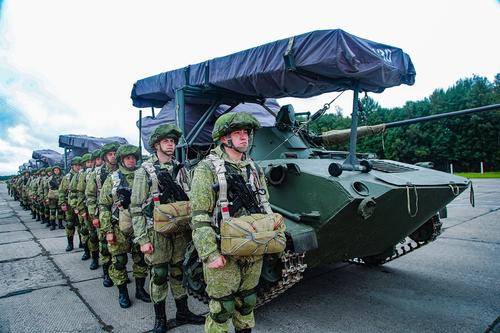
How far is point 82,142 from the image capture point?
11305 mm

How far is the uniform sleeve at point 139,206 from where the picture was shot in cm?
369

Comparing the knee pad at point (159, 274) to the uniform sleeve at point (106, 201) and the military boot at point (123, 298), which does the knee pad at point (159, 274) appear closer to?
the military boot at point (123, 298)

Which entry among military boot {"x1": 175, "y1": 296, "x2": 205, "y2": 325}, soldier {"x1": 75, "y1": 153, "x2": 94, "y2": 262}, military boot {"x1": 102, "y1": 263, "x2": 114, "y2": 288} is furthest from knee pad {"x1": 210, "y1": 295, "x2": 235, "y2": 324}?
soldier {"x1": 75, "y1": 153, "x2": 94, "y2": 262}

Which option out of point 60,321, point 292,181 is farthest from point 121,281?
point 292,181

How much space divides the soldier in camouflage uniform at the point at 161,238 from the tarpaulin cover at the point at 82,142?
7.34 meters

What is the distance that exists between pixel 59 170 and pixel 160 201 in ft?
28.1

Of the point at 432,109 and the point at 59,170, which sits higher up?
the point at 432,109

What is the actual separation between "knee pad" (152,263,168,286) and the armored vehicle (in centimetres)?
28

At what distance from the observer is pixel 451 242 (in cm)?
Answer: 759

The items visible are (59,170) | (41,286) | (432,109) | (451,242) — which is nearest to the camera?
(41,286)

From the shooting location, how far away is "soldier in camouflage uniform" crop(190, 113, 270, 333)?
2875mm

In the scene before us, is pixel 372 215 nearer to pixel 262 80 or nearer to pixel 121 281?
pixel 262 80

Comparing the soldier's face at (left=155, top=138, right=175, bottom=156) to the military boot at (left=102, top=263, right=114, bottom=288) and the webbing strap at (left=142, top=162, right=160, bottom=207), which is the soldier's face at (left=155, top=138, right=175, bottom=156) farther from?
the military boot at (left=102, top=263, right=114, bottom=288)

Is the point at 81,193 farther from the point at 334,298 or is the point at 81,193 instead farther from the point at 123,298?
the point at 334,298
